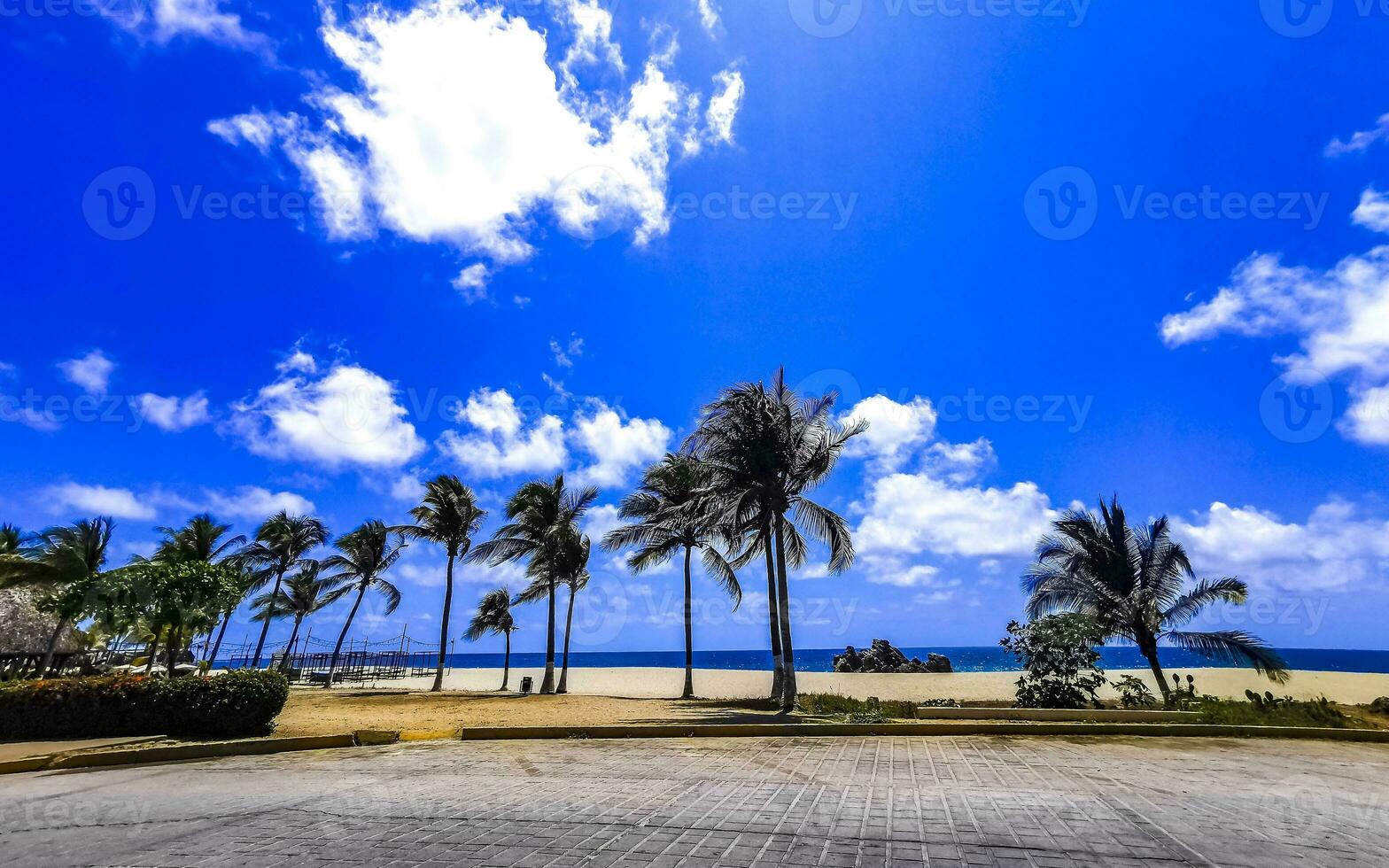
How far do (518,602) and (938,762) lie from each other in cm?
2787

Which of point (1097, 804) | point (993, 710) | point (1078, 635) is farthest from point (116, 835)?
point (1078, 635)

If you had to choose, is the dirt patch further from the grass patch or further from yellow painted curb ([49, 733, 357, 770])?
the grass patch

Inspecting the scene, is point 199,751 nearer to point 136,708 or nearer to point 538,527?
point 136,708

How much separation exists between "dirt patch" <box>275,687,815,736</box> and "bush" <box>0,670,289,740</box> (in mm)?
981

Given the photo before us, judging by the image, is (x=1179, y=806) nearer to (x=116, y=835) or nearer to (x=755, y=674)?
(x=116, y=835)

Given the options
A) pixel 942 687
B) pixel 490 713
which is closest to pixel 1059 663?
pixel 490 713

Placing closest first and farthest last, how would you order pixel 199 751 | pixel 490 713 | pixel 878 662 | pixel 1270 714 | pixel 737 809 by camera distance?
pixel 737 809
pixel 199 751
pixel 1270 714
pixel 490 713
pixel 878 662

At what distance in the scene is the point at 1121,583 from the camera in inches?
772

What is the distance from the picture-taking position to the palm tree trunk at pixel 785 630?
18438mm

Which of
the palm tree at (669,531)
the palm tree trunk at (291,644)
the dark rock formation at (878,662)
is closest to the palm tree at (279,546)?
the palm tree trunk at (291,644)

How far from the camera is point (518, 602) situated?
3350 centimetres

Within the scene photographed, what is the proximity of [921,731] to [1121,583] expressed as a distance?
11578 millimetres

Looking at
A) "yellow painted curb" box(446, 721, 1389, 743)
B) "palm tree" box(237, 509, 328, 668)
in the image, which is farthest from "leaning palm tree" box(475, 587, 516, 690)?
"yellow painted curb" box(446, 721, 1389, 743)

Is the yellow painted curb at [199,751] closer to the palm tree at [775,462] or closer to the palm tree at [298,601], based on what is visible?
the palm tree at [775,462]
